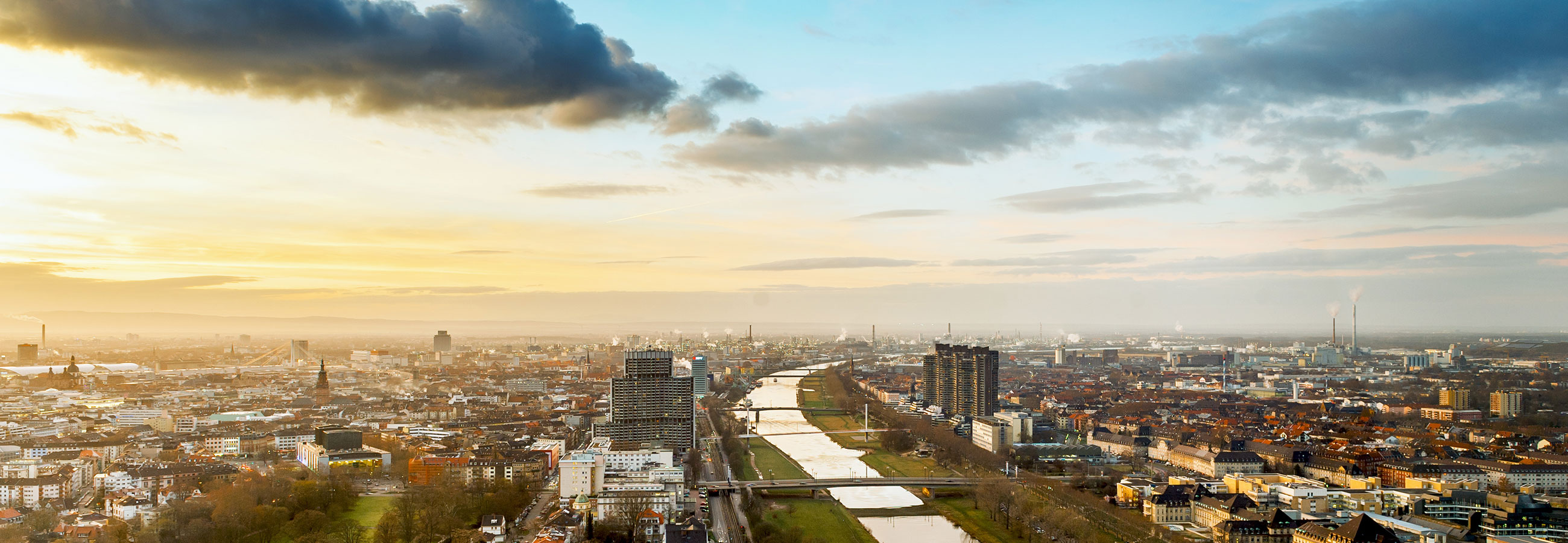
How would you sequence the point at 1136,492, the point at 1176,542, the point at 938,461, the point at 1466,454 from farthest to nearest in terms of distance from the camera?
the point at 938,461, the point at 1466,454, the point at 1136,492, the point at 1176,542

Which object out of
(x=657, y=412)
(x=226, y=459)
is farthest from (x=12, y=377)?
(x=657, y=412)

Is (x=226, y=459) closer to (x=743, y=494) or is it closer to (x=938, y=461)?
(x=743, y=494)

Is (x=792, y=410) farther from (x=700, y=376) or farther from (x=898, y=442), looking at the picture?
(x=898, y=442)

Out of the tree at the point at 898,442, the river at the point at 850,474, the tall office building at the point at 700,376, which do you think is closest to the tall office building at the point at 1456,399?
the tree at the point at 898,442

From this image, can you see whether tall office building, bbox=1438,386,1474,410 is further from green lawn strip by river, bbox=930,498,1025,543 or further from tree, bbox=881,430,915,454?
green lawn strip by river, bbox=930,498,1025,543

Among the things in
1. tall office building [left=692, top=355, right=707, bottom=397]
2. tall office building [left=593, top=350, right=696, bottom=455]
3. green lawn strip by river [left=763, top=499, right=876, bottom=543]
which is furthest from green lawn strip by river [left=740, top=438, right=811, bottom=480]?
tall office building [left=692, top=355, right=707, bottom=397]

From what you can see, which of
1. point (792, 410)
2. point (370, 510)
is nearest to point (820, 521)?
point (370, 510)
